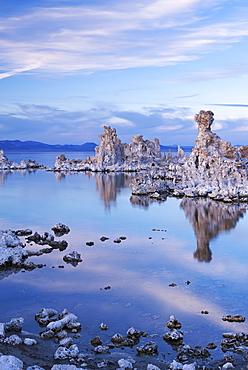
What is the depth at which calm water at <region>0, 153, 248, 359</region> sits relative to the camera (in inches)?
397

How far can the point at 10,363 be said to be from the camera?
7.27 m

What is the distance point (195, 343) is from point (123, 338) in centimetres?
154

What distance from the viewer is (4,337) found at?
29.0ft

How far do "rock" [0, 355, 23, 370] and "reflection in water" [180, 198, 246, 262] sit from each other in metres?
9.32

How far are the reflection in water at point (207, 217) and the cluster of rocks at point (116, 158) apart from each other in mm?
39275

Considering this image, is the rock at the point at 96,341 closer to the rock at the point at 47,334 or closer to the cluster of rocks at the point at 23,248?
the rock at the point at 47,334

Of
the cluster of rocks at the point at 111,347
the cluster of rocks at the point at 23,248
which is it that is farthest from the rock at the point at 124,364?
the cluster of rocks at the point at 23,248

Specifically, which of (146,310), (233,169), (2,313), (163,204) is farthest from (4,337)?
(233,169)

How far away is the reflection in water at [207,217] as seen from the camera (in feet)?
57.8

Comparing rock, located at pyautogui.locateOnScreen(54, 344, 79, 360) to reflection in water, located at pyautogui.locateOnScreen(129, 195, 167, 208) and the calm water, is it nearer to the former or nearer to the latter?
the calm water

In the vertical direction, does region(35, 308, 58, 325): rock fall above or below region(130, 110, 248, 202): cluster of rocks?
below

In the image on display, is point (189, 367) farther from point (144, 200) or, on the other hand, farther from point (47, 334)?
point (144, 200)

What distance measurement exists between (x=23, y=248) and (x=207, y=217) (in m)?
12.1

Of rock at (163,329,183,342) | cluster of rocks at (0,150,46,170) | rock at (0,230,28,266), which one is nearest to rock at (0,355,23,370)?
rock at (163,329,183,342)
